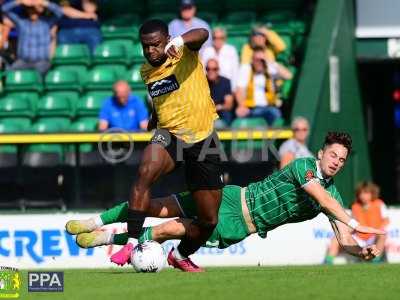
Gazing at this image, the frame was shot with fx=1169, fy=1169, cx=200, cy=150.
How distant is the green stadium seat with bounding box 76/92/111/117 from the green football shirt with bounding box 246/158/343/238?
6.66 m

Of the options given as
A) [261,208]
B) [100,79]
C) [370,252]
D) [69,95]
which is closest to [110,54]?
[100,79]

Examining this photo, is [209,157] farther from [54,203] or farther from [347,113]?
[347,113]

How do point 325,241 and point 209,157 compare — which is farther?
point 325,241

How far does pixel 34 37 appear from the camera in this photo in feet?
60.0

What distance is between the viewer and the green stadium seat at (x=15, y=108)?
17.3 meters

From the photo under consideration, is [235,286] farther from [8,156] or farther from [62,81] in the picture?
[62,81]

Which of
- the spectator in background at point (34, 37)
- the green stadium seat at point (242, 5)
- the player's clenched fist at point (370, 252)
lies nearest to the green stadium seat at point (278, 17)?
the green stadium seat at point (242, 5)

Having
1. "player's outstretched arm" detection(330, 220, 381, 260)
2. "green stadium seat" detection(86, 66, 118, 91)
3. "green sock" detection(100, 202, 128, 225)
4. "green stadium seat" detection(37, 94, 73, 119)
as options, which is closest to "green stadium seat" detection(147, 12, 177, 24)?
"green stadium seat" detection(86, 66, 118, 91)

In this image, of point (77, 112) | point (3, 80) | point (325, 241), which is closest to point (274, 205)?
point (325, 241)

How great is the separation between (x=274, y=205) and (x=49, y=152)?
Result: 5802 millimetres

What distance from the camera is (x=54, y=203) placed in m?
15.7

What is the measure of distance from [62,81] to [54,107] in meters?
0.80

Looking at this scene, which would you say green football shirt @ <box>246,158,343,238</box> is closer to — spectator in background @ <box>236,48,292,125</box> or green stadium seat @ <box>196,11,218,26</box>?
spectator in background @ <box>236,48,292,125</box>

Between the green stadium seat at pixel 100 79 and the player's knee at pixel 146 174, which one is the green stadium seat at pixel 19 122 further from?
the player's knee at pixel 146 174
